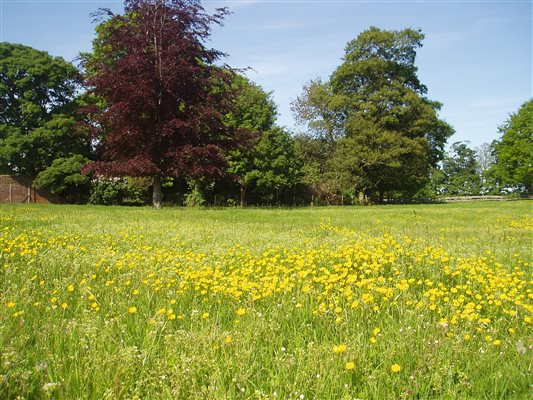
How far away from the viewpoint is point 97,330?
9.32 ft

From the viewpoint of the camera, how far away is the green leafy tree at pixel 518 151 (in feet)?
138

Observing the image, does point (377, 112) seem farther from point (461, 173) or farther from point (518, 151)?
point (461, 173)

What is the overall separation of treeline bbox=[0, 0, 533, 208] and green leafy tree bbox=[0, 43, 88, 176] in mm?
94

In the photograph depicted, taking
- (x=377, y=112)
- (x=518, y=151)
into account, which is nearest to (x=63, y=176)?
(x=377, y=112)

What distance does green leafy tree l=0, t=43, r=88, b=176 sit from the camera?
2956 centimetres

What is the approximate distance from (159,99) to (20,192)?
2035cm

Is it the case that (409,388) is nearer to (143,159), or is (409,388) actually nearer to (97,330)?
(97,330)

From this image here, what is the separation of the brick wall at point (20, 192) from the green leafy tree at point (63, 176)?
1.51 meters

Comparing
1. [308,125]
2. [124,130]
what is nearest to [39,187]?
[124,130]

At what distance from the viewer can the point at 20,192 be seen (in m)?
31.3

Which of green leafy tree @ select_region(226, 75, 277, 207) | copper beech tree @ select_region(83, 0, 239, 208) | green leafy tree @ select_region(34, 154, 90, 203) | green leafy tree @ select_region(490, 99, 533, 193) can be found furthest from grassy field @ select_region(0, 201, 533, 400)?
green leafy tree @ select_region(490, 99, 533, 193)

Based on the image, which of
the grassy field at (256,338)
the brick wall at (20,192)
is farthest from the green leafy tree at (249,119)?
the grassy field at (256,338)

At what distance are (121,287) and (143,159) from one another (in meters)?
13.5

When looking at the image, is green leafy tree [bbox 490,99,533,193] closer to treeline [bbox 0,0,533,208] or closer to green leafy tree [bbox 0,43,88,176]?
treeline [bbox 0,0,533,208]
